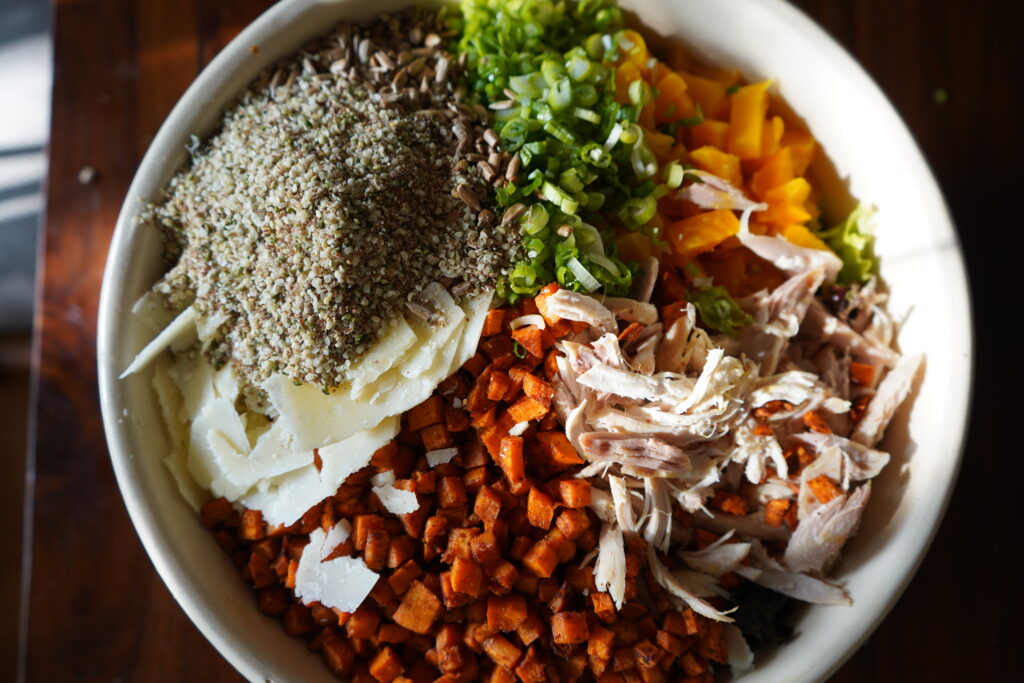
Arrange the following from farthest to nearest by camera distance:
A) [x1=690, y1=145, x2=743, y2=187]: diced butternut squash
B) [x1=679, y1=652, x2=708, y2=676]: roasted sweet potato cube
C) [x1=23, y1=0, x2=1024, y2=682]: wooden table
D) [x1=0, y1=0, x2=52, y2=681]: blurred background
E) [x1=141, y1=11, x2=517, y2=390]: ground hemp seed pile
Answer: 1. [x1=0, y1=0, x2=52, y2=681]: blurred background
2. [x1=23, y1=0, x2=1024, y2=682]: wooden table
3. [x1=690, y1=145, x2=743, y2=187]: diced butternut squash
4. [x1=679, y1=652, x2=708, y2=676]: roasted sweet potato cube
5. [x1=141, y1=11, x2=517, y2=390]: ground hemp seed pile

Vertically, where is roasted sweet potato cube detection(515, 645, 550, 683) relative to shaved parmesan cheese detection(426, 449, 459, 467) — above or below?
below

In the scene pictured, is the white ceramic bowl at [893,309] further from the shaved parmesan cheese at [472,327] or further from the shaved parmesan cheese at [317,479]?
the shaved parmesan cheese at [472,327]

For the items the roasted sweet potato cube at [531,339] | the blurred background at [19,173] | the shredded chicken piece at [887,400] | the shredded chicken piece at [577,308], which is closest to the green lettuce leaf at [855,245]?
the shredded chicken piece at [887,400]

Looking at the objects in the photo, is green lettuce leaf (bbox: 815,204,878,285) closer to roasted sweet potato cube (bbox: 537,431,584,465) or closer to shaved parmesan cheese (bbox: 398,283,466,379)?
roasted sweet potato cube (bbox: 537,431,584,465)

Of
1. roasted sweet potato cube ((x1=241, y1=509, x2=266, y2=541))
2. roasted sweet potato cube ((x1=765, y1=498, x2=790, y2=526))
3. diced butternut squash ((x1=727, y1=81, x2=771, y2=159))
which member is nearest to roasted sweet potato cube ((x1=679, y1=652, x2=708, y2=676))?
roasted sweet potato cube ((x1=765, y1=498, x2=790, y2=526))

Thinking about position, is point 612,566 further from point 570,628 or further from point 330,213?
point 330,213
